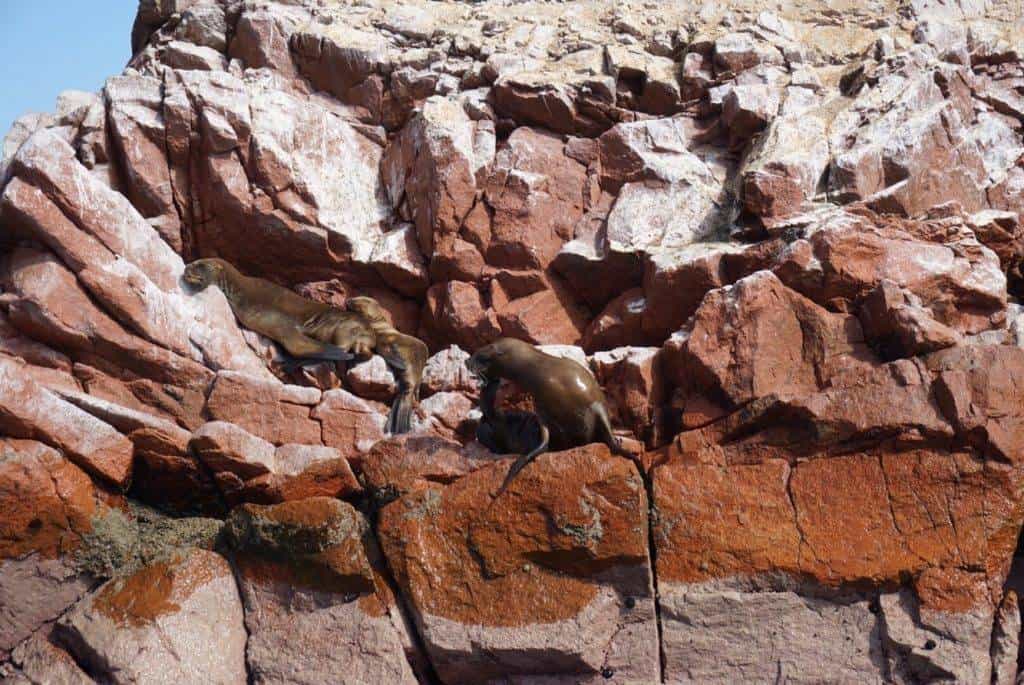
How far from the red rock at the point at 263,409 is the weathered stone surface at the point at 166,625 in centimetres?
123

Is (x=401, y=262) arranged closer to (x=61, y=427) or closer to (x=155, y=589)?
(x=61, y=427)

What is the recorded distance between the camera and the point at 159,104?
11.0 meters

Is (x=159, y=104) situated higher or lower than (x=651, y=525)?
higher

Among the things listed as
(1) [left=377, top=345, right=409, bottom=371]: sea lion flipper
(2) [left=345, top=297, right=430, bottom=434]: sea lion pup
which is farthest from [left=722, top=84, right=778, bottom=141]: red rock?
(1) [left=377, top=345, right=409, bottom=371]: sea lion flipper

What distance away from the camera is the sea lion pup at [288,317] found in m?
9.83

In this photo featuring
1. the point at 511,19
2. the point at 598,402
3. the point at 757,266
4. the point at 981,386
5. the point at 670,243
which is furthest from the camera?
the point at 511,19

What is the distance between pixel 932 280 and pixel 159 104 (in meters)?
7.87

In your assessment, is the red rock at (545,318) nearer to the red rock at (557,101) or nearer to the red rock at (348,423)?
the red rock at (348,423)

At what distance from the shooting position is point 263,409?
29.0ft

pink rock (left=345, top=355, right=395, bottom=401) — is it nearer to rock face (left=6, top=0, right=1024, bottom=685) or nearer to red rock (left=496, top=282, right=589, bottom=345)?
rock face (left=6, top=0, right=1024, bottom=685)

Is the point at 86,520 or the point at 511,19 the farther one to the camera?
the point at 511,19

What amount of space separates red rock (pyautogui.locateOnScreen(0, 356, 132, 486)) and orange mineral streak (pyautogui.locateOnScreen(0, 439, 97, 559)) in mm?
95

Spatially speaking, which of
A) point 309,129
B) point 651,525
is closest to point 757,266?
point 651,525

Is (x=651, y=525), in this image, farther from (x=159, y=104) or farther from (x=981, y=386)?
(x=159, y=104)
